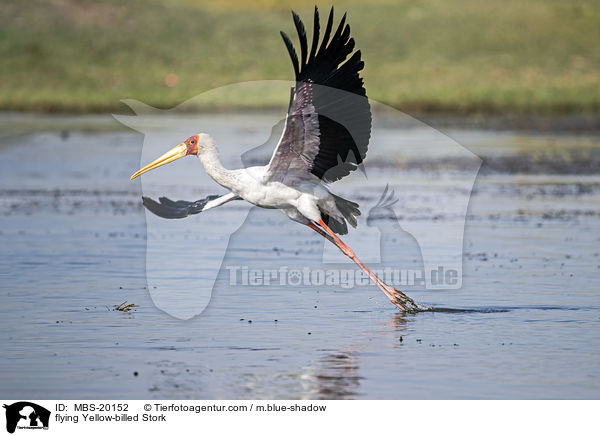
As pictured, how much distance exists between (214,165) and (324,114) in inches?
46.5

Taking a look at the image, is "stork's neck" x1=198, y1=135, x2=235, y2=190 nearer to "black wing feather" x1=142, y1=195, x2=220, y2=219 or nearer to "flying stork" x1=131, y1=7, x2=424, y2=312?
"flying stork" x1=131, y1=7, x2=424, y2=312

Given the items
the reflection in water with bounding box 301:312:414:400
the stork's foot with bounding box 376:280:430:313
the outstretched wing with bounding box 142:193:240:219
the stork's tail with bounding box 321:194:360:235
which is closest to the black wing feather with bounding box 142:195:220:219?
the outstretched wing with bounding box 142:193:240:219

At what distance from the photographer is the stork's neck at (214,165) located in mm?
10102

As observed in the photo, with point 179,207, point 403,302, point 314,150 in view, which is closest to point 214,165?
point 314,150

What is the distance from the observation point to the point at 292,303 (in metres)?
10.4

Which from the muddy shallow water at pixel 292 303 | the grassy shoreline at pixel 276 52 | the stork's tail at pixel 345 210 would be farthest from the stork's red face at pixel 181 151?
the grassy shoreline at pixel 276 52

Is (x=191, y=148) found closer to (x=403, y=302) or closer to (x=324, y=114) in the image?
(x=324, y=114)

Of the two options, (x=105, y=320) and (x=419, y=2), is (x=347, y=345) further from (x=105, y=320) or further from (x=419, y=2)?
(x=419, y=2)

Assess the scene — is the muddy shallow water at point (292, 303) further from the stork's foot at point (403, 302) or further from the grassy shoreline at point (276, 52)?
the grassy shoreline at point (276, 52)

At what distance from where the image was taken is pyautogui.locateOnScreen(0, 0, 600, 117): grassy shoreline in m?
41.9

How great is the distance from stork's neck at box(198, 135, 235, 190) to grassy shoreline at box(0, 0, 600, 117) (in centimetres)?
2921

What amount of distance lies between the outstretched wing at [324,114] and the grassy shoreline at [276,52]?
29.2 metres

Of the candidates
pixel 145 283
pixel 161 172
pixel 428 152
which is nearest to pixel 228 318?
pixel 145 283

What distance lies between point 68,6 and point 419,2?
1794 centimetres
